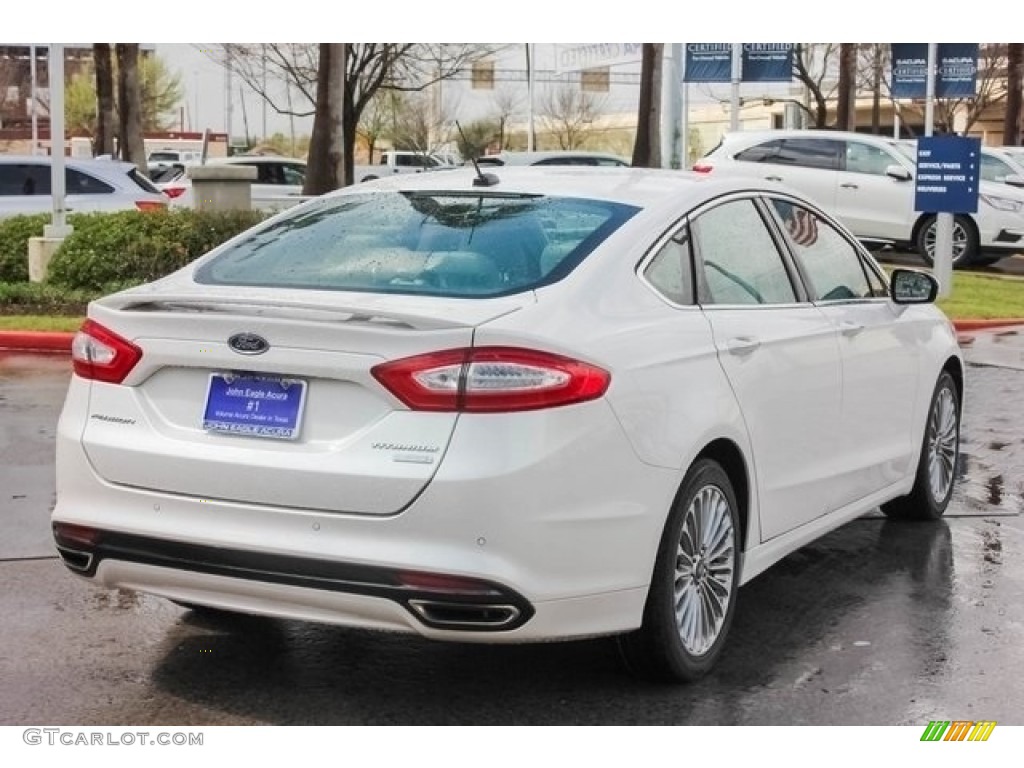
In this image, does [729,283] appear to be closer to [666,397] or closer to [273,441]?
[666,397]

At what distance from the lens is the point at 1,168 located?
2016 centimetres

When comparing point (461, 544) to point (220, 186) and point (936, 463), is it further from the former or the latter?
point (220, 186)

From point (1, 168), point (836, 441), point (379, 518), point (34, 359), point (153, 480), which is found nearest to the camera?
point (379, 518)

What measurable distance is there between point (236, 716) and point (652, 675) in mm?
1284

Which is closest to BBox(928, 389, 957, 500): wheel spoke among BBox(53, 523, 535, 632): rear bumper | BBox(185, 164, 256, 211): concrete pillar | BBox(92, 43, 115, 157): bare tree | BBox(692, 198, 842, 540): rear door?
BBox(692, 198, 842, 540): rear door

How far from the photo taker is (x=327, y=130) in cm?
2089

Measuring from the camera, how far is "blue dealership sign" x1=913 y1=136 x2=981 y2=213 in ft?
53.5

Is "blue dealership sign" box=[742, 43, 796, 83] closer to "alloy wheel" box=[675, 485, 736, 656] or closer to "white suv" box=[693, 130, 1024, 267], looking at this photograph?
"white suv" box=[693, 130, 1024, 267]

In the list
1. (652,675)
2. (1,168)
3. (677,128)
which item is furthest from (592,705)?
(677,128)

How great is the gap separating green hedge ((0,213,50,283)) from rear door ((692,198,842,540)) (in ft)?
41.6

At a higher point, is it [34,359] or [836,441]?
[836,441]

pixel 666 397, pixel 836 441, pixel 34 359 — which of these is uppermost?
pixel 666 397

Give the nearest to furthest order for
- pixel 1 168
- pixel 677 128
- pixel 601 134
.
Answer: pixel 1 168 < pixel 677 128 < pixel 601 134

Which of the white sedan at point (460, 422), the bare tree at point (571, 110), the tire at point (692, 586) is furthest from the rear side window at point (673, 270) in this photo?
the bare tree at point (571, 110)
